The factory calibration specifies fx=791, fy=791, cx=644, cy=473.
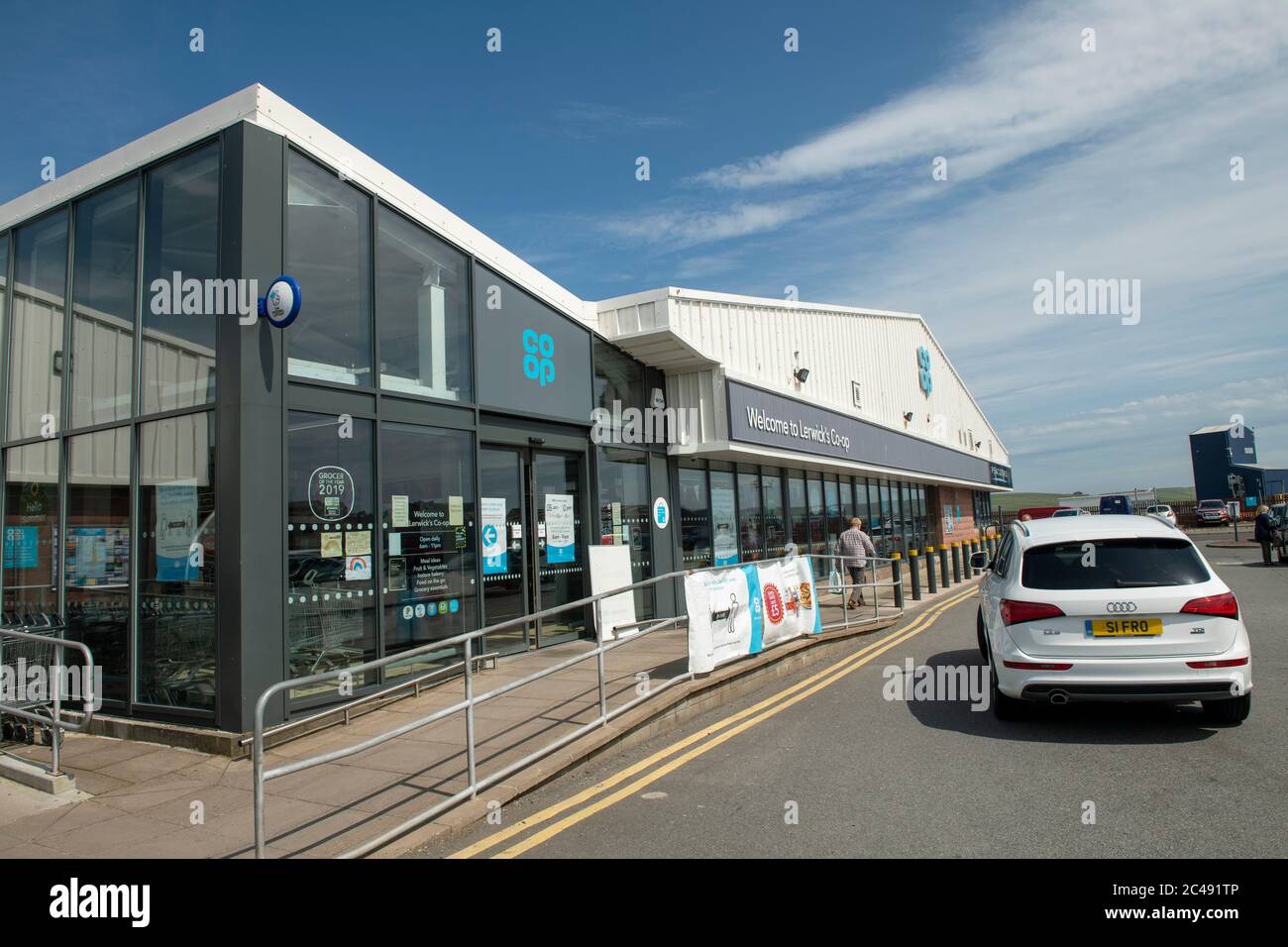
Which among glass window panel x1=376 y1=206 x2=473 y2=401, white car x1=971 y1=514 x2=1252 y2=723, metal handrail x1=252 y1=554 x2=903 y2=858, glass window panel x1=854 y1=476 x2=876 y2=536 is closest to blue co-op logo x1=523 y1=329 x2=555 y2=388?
glass window panel x1=376 y1=206 x2=473 y2=401

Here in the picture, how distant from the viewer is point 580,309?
11820 millimetres

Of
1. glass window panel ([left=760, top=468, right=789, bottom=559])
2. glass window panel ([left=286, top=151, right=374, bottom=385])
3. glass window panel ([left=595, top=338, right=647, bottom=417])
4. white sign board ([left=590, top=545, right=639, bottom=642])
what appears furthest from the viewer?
glass window panel ([left=760, top=468, right=789, bottom=559])

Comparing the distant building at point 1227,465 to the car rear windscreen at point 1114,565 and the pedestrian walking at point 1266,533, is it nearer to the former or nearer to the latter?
the pedestrian walking at point 1266,533

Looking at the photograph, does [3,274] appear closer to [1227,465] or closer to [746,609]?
[746,609]

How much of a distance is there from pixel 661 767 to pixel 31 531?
299 inches

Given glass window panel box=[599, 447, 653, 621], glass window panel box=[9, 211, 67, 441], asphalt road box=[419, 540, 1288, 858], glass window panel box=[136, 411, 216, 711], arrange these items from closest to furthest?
asphalt road box=[419, 540, 1288, 858] → glass window panel box=[136, 411, 216, 711] → glass window panel box=[9, 211, 67, 441] → glass window panel box=[599, 447, 653, 621]

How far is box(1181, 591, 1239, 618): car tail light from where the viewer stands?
5793mm

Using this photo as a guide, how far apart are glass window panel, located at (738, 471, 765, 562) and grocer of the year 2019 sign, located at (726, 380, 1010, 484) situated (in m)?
1.08

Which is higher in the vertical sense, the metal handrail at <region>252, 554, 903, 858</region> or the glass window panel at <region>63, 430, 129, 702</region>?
the glass window panel at <region>63, 430, 129, 702</region>

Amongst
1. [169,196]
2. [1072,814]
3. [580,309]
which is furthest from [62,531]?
[1072,814]

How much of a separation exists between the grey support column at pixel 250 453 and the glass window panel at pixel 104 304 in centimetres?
180

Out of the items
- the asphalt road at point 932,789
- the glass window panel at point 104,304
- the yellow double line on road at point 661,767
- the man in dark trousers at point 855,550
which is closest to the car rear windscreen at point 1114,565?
the asphalt road at point 932,789

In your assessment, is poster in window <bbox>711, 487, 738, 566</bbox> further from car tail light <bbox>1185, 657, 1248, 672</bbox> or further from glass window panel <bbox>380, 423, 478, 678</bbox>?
car tail light <bbox>1185, 657, 1248, 672</bbox>
